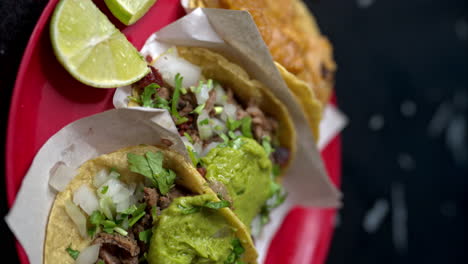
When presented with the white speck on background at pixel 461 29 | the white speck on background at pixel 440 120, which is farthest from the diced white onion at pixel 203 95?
the white speck on background at pixel 461 29

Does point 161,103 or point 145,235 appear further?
point 161,103

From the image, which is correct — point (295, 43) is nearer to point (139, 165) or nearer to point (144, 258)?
point (139, 165)

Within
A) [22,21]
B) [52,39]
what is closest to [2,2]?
[22,21]

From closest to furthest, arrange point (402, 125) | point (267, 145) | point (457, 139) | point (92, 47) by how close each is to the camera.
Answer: point (92, 47)
point (267, 145)
point (402, 125)
point (457, 139)

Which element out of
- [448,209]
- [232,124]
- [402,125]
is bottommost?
[448,209]

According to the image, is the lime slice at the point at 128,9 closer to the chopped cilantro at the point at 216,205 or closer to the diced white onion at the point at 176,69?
the diced white onion at the point at 176,69

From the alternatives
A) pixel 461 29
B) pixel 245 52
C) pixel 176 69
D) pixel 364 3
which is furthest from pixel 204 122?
pixel 461 29

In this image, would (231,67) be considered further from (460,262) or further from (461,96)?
(460,262)
